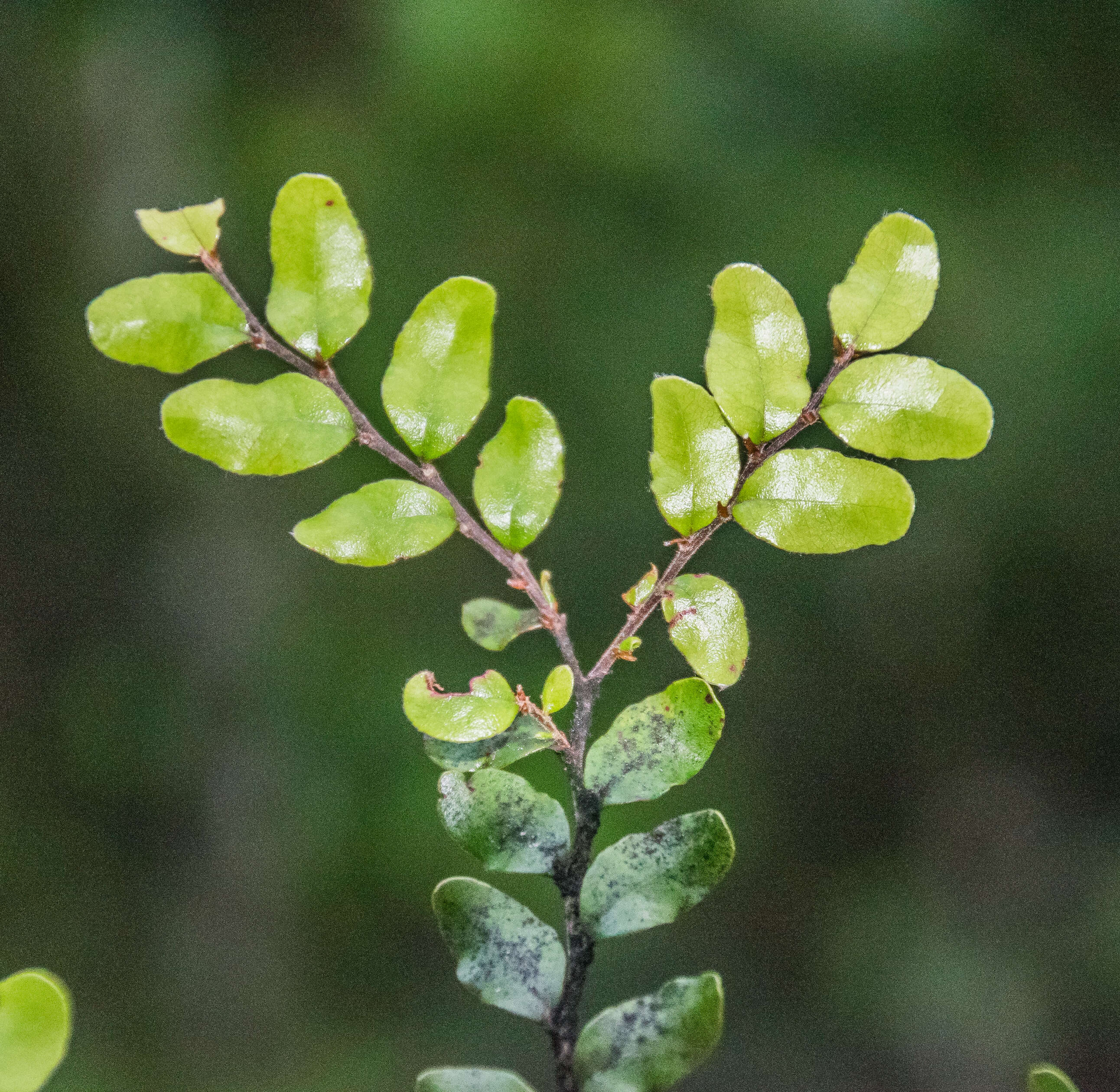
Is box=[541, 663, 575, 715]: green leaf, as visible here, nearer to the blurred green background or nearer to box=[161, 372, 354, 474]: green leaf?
box=[161, 372, 354, 474]: green leaf

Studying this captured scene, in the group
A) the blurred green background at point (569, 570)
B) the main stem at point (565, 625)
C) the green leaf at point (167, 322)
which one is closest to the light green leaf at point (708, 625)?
the main stem at point (565, 625)


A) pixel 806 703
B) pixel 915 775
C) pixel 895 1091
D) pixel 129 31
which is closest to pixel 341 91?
pixel 129 31

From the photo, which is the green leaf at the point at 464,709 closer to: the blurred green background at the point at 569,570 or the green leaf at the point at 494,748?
the green leaf at the point at 494,748

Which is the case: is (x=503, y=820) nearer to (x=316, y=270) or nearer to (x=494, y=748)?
(x=494, y=748)

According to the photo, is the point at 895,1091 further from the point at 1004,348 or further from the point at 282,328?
the point at 282,328

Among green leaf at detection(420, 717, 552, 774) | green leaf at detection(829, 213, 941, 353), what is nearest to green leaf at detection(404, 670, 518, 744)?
green leaf at detection(420, 717, 552, 774)

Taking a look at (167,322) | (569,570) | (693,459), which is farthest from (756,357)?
(569,570)
